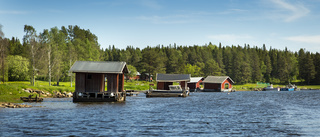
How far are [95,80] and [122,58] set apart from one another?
128 m

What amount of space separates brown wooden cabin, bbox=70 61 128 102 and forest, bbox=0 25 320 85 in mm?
22698

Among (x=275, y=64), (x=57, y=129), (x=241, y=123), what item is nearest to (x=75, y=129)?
(x=57, y=129)

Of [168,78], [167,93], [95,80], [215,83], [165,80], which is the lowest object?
[167,93]

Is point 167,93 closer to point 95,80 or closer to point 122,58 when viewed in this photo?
point 95,80

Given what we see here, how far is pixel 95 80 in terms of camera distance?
185ft

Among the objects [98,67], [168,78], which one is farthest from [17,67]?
[98,67]

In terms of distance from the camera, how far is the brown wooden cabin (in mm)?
55650

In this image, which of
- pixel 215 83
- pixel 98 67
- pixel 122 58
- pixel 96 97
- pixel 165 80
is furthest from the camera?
pixel 122 58

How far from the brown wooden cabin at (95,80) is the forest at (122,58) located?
74.5 ft

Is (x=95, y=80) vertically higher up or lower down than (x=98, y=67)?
lower down

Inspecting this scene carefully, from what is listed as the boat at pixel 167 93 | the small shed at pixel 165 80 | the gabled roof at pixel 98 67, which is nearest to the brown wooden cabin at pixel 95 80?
the gabled roof at pixel 98 67

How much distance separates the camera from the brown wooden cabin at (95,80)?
183 ft

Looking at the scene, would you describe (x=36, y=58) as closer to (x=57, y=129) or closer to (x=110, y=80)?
(x=110, y=80)

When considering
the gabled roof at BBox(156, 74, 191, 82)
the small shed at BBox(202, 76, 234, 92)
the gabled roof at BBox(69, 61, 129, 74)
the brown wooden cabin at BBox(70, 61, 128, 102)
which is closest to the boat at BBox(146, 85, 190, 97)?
the gabled roof at BBox(156, 74, 191, 82)
